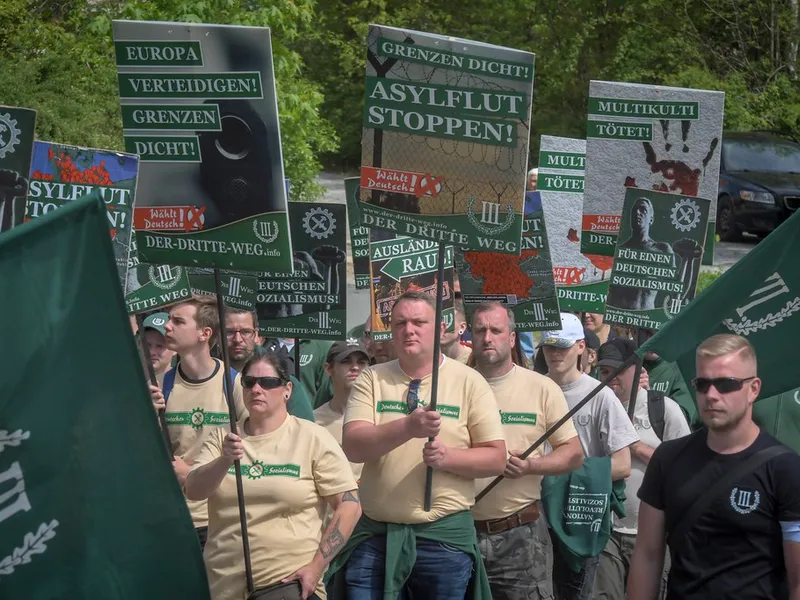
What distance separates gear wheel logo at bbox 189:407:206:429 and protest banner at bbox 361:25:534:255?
136cm

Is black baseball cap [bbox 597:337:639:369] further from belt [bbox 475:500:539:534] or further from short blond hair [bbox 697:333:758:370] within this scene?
short blond hair [bbox 697:333:758:370]

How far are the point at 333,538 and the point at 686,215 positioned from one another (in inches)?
136

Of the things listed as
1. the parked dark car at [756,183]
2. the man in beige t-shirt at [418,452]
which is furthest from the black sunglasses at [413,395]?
the parked dark car at [756,183]

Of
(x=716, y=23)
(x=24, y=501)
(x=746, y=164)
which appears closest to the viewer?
(x=24, y=501)

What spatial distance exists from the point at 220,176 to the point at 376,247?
Result: 2.28m

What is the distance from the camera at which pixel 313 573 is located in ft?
19.2

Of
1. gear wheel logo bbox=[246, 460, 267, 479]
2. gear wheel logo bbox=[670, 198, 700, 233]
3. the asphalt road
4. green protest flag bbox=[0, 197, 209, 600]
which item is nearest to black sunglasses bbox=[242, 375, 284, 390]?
gear wheel logo bbox=[246, 460, 267, 479]

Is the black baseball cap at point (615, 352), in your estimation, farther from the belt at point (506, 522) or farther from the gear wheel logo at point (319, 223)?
the gear wheel logo at point (319, 223)

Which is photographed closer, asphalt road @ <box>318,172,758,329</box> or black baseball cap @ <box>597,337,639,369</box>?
black baseball cap @ <box>597,337,639,369</box>

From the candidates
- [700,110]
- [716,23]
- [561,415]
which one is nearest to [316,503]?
[561,415]

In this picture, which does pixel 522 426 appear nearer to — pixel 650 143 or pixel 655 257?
pixel 655 257

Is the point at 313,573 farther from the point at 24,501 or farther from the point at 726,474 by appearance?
the point at 24,501

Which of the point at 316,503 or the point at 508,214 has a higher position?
the point at 508,214

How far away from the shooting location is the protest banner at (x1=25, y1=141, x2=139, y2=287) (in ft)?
23.4
